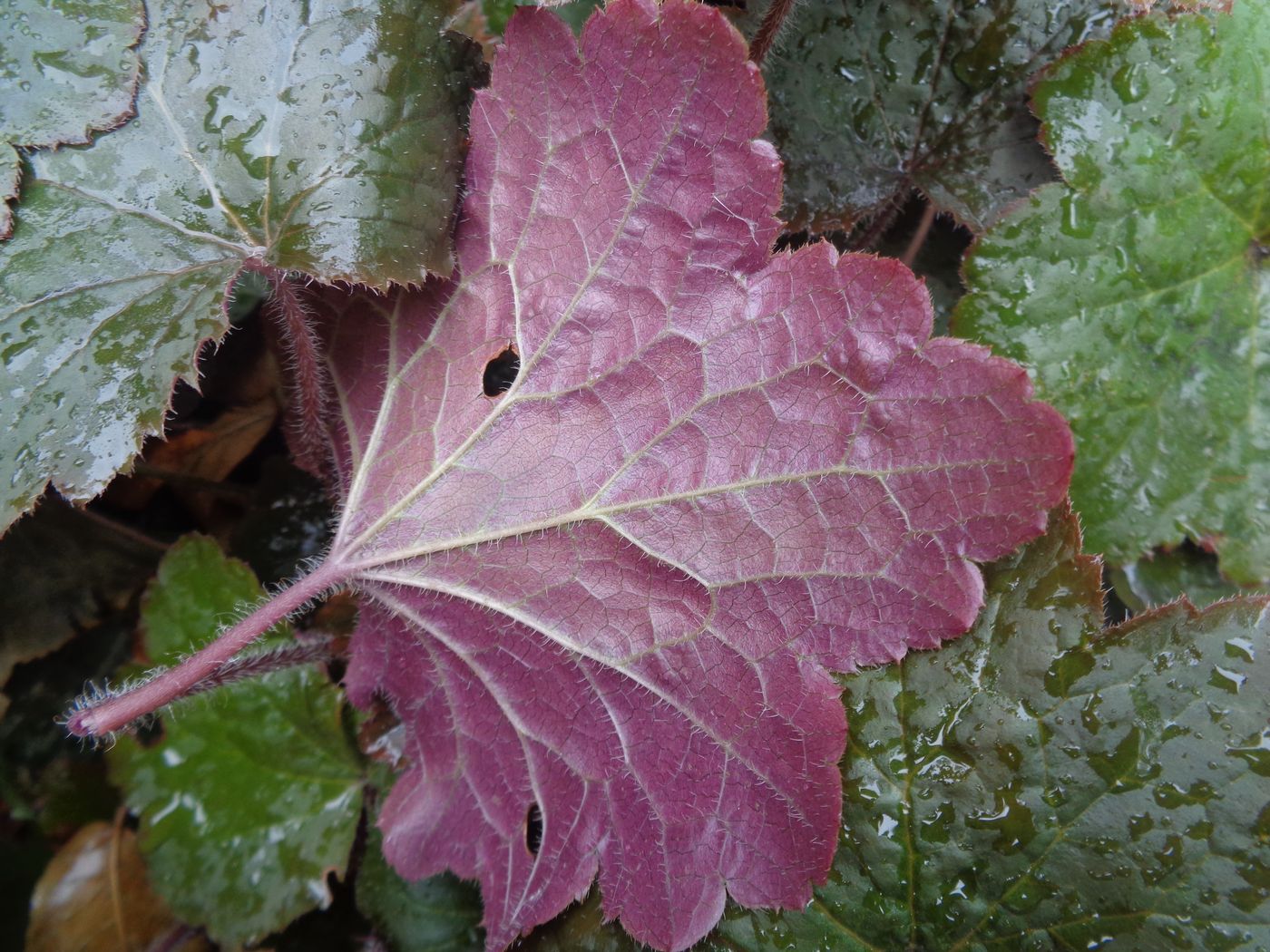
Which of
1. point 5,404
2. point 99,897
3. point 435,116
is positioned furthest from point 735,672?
point 99,897

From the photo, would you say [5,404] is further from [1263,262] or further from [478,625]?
[1263,262]

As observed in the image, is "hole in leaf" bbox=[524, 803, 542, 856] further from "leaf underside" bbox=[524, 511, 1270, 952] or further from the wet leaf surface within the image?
the wet leaf surface

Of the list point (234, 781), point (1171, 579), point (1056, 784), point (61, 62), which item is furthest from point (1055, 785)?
point (61, 62)

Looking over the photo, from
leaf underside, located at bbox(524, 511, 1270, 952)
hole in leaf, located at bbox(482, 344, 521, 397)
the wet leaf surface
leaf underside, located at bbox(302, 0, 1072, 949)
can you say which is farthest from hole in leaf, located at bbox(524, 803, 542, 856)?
the wet leaf surface

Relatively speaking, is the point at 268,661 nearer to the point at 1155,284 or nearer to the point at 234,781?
the point at 234,781

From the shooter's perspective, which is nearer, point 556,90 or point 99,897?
point 556,90

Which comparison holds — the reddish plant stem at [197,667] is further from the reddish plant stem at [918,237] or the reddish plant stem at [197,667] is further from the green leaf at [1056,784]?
the reddish plant stem at [918,237]
